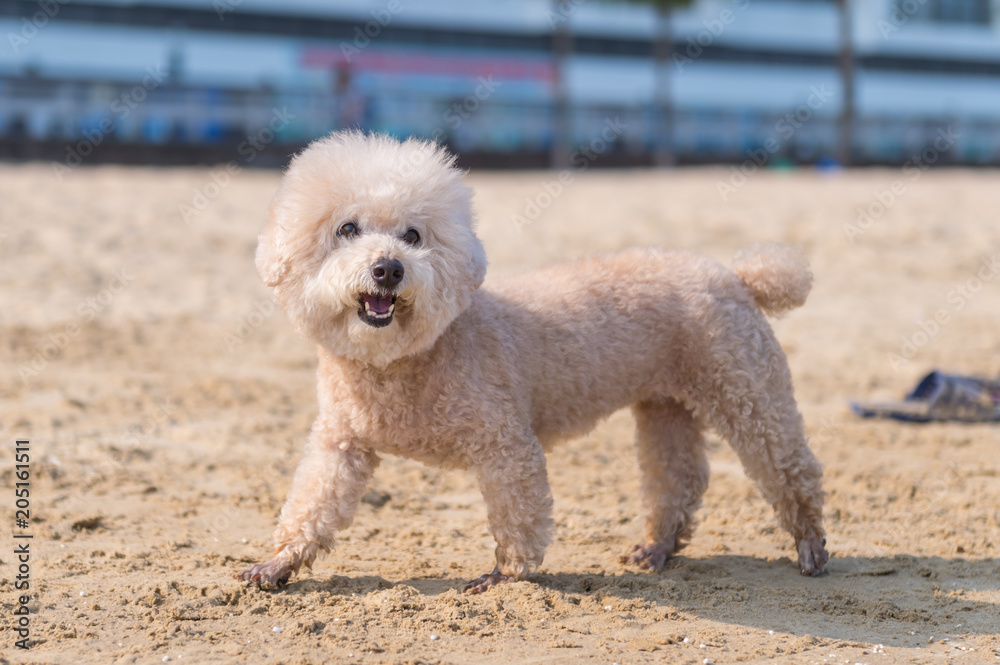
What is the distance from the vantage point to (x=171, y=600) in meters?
3.87

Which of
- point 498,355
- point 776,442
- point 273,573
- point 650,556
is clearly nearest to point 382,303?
point 498,355

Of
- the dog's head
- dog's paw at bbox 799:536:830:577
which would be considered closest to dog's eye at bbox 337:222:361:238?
the dog's head

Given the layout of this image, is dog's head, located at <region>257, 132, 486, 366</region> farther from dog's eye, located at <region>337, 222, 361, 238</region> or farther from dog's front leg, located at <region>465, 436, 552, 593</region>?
dog's front leg, located at <region>465, 436, 552, 593</region>

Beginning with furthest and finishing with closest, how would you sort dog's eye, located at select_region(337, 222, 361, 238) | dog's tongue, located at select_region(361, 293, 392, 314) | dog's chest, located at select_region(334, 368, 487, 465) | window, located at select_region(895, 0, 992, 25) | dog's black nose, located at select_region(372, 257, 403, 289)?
1. window, located at select_region(895, 0, 992, 25)
2. dog's chest, located at select_region(334, 368, 487, 465)
3. dog's eye, located at select_region(337, 222, 361, 238)
4. dog's tongue, located at select_region(361, 293, 392, 314)
5. dog's black nose, located at select_region(372, 257, 403, 289)

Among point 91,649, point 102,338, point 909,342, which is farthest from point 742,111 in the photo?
point 91,649

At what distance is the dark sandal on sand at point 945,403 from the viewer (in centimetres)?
687

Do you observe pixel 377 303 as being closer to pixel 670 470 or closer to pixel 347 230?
pixel 347 230

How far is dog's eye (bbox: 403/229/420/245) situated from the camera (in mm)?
3787

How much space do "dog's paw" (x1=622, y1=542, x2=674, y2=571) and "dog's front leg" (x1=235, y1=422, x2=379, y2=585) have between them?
133 cm

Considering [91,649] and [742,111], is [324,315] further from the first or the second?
[742,111]

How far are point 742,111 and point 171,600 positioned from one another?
29.0m

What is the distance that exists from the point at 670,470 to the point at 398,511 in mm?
1433

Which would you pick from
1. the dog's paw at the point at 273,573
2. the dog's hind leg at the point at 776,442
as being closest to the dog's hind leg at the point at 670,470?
the dog's hind leg at the point at 776,442

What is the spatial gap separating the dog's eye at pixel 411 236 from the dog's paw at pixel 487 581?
1.36 m
